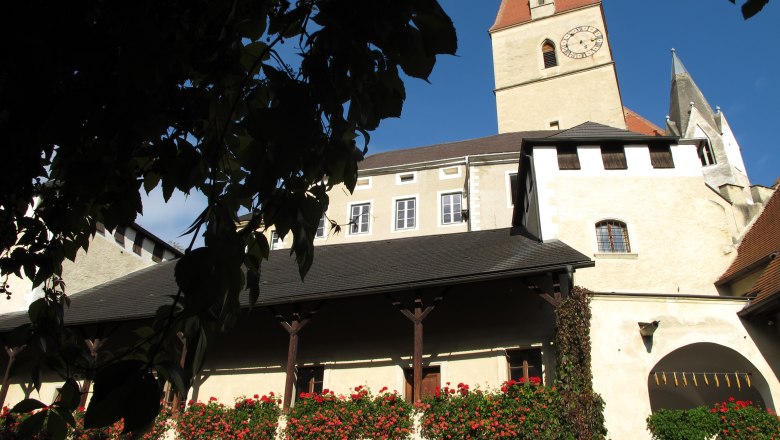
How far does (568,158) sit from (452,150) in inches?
499

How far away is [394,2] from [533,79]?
30.6 metres

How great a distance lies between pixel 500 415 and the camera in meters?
9.41

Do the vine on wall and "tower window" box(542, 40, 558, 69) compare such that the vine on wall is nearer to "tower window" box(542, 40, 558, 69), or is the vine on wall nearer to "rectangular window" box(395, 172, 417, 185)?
"rectangular window" box(395, 172, 417, 185)

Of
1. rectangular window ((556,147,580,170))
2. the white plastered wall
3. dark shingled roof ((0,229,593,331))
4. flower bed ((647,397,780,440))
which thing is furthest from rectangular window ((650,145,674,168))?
flower bed ((647,397,780,440))

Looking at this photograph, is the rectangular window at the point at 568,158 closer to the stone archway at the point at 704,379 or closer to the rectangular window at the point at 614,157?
the rectangular window at the point at 614,157

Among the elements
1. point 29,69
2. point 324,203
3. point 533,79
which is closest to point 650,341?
point 324,203

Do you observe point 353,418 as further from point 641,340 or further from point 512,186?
point 512,186

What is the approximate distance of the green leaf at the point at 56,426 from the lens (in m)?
1.83

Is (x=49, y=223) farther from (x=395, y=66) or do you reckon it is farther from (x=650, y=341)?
(x=650, y=341)

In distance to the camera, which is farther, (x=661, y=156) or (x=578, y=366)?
(x=661, y=156)

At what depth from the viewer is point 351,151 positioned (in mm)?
2117

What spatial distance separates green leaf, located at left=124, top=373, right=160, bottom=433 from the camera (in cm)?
146

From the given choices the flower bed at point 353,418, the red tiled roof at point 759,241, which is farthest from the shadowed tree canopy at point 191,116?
the red tiled roof at point 759,241

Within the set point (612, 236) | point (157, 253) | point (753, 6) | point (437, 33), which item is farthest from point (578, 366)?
point (157, 253)
